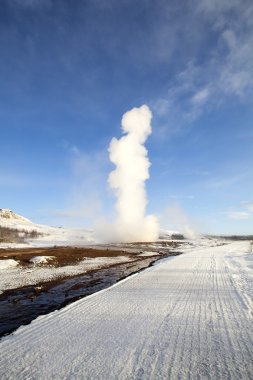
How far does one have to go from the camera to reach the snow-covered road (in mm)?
6727

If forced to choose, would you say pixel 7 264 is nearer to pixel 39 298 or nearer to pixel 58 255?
pixel 58 255

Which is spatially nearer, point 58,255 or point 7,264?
point 7,264

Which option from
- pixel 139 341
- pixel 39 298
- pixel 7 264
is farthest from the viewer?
pixel 7 264

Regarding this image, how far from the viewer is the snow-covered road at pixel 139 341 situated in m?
6.73

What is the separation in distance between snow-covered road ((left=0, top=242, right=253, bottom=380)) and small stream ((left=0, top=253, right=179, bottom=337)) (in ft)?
5.45

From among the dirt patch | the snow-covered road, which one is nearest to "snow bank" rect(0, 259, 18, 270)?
the dirt patch

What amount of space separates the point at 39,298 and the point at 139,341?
10.2 m

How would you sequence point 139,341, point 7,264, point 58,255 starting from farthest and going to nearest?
1. point 58,255
2. point 7,264
3. point 139,341

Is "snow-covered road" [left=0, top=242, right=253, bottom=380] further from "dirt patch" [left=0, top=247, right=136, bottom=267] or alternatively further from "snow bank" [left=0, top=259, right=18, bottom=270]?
"dirt patch" [left=0, top=247, right=136, bottom=267]

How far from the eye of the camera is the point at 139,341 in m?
8.55

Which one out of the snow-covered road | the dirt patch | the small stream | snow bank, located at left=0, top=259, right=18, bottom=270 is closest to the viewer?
the snow-covered road

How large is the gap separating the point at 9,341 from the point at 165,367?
479 cm

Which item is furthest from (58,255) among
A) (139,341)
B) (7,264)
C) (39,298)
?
(139,341)

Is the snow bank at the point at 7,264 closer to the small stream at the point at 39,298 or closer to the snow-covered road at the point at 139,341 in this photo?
the small stream at the point at 39,298
